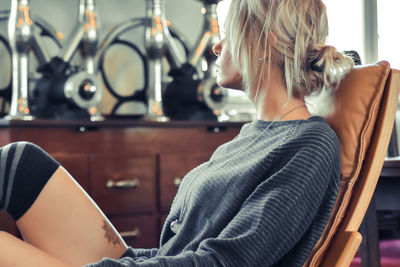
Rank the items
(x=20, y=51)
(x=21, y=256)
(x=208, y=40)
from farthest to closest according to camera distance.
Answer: (x=208, y=40) < (x=20, y=51) < (x=21, y=256)

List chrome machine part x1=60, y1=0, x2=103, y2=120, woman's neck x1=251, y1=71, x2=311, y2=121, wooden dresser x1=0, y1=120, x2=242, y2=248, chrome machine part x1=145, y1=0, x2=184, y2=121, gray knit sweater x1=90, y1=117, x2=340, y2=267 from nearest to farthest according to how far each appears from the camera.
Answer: gray knit sweater x1=90, y1=117, x2=340, y2=267 < woman's neck x1=251, y1=71, x2=311, y2=121 < wooden dresser x1=0, y1=120, x2=242, y2=248 < chrome machine part x1=60, y1=0, x2=103, y2=120 < chrome machine part x1=145, y1=0, x2=184, y2=121

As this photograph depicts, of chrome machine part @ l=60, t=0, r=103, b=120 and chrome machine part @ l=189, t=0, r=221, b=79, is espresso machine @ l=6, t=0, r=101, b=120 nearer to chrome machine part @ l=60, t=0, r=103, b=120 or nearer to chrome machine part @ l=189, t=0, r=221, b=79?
chrome machine part @ l=60, t=0, r=103, b=120

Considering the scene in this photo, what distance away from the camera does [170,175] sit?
2.28m

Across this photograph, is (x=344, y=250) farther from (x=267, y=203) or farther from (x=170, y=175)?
(x=170, y=175)

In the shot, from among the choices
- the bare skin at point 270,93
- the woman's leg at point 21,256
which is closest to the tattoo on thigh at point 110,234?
the woman's leg at point 21,256

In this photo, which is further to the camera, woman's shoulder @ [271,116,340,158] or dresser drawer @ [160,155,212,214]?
dresser drawer @ [160,155,212,214]

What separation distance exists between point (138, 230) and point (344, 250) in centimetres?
117

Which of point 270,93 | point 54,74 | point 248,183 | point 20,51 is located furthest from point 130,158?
point 248,183

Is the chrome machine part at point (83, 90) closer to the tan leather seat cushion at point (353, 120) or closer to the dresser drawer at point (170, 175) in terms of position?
the dresser drawer at point (170, 175)

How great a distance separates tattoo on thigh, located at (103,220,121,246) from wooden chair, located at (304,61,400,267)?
0.45 m

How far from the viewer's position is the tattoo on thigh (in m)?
1.37

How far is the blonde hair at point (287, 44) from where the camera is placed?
1.24m

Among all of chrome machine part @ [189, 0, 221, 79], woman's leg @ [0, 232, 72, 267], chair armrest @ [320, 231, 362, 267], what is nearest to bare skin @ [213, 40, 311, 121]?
chair armrest @ [320, 231, 362, 267]

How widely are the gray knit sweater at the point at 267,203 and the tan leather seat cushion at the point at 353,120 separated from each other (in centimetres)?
6
